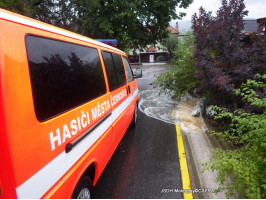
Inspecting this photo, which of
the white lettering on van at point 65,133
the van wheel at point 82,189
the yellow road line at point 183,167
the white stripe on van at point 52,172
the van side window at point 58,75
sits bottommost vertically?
the yellow road line at point 183,167

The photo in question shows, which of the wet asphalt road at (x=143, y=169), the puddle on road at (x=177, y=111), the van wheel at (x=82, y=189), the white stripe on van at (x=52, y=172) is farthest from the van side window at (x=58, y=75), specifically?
the puddle on road at (x=177, y=111)

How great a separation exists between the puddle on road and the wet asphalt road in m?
0.75

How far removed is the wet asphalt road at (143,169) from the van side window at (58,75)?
1.47m

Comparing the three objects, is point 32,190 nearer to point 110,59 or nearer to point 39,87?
point 39,87

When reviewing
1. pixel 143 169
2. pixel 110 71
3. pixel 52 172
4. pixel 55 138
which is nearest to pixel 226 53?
pixel 110 71

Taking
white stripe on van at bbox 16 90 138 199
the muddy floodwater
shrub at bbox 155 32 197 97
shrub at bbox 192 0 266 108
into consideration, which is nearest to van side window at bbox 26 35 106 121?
white stripe on van at bbox 16 90 138 199

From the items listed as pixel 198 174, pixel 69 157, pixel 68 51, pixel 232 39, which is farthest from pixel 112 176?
pixel 232 39

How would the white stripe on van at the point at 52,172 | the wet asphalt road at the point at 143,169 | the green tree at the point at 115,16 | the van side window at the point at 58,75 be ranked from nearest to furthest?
the white stripe on van at the point at 52,172, the van side window at the point at 58,75, the wet asphalt road at the point at 143,169, the green tree at the point at 115,16

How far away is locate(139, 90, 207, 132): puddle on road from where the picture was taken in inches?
203

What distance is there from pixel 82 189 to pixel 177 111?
16.6 ft

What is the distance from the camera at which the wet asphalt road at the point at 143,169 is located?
2625 millimetres

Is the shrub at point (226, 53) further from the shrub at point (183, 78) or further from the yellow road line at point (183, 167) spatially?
the shrub at point (183, 78)

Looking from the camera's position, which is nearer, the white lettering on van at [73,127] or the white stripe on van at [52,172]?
the white stripe on van at [52,172]

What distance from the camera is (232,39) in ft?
13.9
